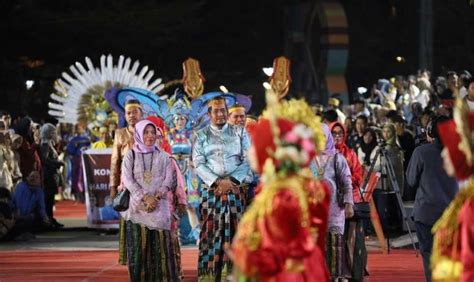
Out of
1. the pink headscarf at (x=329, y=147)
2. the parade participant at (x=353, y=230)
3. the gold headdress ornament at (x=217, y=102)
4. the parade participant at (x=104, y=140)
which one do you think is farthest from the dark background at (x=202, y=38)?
the pink headscarf at (x=329, y=147)

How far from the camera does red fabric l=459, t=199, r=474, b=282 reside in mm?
10859

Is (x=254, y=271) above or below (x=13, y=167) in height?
below

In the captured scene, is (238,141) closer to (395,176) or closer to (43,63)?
(395,176)

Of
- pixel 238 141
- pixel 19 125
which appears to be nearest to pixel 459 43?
pixel 19 125

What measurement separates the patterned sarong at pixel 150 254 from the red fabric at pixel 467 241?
4.71m

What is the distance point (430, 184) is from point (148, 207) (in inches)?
112

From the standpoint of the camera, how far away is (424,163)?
13.6 m

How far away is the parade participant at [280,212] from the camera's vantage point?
10438 mm

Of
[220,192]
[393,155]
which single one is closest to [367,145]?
[393,155]

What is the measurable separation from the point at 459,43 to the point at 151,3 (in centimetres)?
1366

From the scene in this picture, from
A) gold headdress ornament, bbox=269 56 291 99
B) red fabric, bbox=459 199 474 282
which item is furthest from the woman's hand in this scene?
gold headdress ornament, bbox=269 56 291 99

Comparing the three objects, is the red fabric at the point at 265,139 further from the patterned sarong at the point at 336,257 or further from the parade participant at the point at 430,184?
the patterned sarong at the point at 336,257

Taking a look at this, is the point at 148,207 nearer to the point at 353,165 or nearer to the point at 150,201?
the point at 150,201

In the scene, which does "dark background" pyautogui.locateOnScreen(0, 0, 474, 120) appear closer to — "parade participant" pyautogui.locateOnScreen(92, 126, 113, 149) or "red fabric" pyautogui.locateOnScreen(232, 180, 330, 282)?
"parade participant" pyautogui.locateOnScreen(92, 126, 113, 149)
